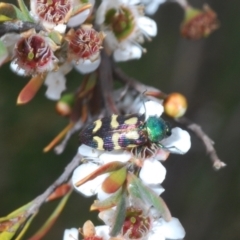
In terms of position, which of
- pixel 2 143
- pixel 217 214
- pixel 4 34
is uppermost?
pixel 4 34

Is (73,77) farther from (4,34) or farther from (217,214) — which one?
(4,34)

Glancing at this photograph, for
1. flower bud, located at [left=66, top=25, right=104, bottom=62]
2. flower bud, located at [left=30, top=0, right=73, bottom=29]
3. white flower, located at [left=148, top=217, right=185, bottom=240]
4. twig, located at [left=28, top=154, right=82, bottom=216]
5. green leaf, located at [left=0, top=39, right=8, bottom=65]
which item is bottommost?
white flower, located at [left=148, top=217, right=185, bottom=240]

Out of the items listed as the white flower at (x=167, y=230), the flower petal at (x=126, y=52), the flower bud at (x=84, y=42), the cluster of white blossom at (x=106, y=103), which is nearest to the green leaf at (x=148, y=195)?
the cluster of white blossom at (x=106, y=103)

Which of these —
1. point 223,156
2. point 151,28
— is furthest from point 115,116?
point 223,156

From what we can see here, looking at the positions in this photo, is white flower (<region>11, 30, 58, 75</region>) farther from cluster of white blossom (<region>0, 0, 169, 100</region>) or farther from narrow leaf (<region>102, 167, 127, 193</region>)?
narrow leaf (<region>102, 167, 127, 193</region>)

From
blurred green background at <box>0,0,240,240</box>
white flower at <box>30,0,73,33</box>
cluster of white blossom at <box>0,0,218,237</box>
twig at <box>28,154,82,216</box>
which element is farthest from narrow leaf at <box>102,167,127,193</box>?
blurred green background at <box>0,0,240,240</box>

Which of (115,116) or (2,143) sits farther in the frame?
(2,143)
